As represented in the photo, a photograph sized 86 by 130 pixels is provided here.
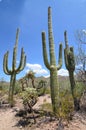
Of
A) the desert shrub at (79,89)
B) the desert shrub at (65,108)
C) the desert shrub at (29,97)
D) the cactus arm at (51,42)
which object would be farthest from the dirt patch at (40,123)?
the cactus arm at (51,42)

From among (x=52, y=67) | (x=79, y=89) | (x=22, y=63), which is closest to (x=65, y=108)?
(x=52, y=67)

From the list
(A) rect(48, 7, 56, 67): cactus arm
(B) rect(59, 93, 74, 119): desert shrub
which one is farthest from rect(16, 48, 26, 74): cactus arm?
(B) rect(59, 93, 74, 119): desert shrub

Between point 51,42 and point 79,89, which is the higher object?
point 51,42

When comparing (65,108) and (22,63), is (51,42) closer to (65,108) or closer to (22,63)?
(65,108)

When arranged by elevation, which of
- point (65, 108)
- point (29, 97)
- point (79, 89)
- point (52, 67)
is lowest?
point (65, 108)

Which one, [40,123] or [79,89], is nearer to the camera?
[40,123]

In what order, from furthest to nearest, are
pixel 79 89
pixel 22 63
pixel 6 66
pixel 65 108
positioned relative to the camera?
pixel 22 63
pixel 6 66
pixel 79 89
pixel 65 108

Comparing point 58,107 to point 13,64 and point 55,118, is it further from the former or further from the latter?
point 13,64

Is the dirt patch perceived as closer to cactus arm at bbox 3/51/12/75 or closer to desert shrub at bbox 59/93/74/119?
desert shrub at bbox 59/93/74/119

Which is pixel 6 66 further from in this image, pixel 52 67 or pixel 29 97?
pixel 52 67

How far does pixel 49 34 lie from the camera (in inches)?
416

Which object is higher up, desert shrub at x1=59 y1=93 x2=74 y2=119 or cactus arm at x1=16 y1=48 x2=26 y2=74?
cactus arm at x1=16 y1=48 x2=26 y2=74

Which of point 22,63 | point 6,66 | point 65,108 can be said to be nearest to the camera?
point 65,108

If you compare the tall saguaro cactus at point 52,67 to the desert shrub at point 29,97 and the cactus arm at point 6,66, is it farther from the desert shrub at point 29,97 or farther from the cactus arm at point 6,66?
the cactus arm at point 6,66
